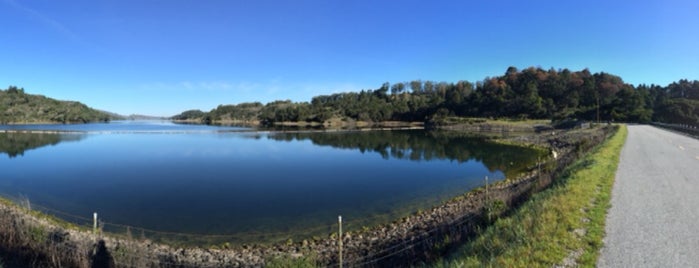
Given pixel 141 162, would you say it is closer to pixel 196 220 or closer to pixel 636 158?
pixel 196 220

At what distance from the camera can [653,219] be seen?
20.9ft

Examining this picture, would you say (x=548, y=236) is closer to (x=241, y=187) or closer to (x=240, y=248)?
(x=240, y=248)

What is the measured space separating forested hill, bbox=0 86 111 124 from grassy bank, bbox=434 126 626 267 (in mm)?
177287

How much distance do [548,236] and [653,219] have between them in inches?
106

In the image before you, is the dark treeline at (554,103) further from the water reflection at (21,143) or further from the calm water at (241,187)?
the water reflection at (21,143)

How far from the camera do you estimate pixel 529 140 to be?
4459 centimetres

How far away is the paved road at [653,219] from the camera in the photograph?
15.5ft

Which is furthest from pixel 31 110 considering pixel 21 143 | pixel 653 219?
pixel 653 219

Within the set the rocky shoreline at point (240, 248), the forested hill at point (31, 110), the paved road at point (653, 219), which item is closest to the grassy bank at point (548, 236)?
the paved road at point (653, 219)

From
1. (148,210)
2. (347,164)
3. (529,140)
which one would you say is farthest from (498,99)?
(148,210)

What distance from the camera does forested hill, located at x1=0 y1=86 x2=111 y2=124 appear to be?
133m

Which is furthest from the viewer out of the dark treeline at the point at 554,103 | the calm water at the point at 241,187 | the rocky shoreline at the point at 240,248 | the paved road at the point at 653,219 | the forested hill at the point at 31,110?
the forested hill at the point at 31,110

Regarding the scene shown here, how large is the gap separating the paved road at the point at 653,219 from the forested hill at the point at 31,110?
179 m

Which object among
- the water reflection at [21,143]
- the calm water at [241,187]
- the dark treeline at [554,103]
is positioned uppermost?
the dark treeline at [554,103]
